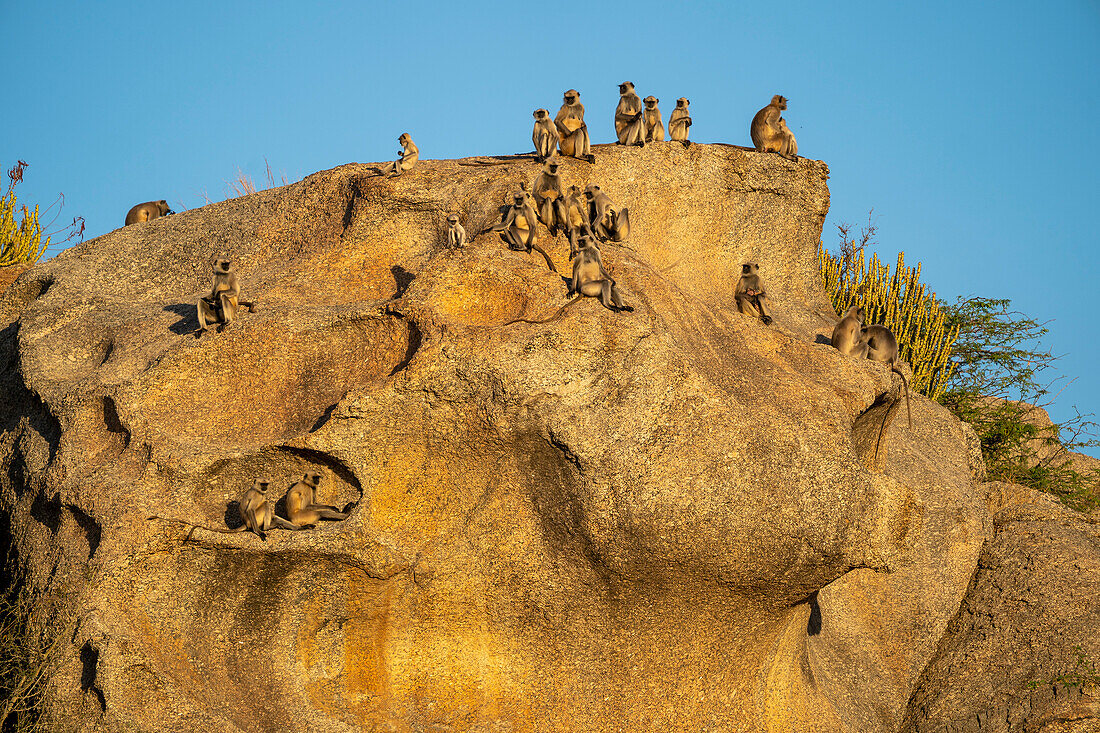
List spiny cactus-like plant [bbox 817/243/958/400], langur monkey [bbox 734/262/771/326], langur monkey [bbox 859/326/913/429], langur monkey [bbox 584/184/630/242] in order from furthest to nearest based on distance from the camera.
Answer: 1. spiny cactus-like plant [bbox 817/243/958/400]
2. langur monkey [bbox 859/326/913/429]
3. langur monkey [bbox 734/262/771/326]
4. langur monkey [bbox 584/184/630/242]

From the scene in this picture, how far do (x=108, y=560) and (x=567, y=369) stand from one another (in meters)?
4.76

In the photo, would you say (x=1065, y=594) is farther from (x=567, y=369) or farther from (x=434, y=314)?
(x=434, y=314)

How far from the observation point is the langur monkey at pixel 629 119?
14.9 metres

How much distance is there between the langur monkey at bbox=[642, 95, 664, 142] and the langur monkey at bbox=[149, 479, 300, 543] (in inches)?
310

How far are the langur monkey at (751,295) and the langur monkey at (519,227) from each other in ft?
11.2

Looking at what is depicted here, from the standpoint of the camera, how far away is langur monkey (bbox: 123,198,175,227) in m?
17.2

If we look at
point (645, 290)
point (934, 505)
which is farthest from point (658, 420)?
point (934, 505)

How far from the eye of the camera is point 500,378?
10156 mm

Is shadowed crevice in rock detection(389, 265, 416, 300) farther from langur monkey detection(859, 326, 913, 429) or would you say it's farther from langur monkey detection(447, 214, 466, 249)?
langur monkey detection(859, 326, 913, 429)

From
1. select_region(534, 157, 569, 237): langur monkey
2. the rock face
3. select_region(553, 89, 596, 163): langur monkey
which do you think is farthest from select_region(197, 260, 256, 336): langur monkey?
select_region(553, 89, 596, 163): langur monkey

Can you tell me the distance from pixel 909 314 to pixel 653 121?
8.24 metres

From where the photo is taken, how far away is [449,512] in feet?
35.1

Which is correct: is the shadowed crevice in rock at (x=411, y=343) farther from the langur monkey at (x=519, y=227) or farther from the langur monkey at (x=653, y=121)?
the langur monkey at (x=653, y=121)

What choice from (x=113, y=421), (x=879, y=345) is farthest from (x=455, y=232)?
(x=879, y=345)
